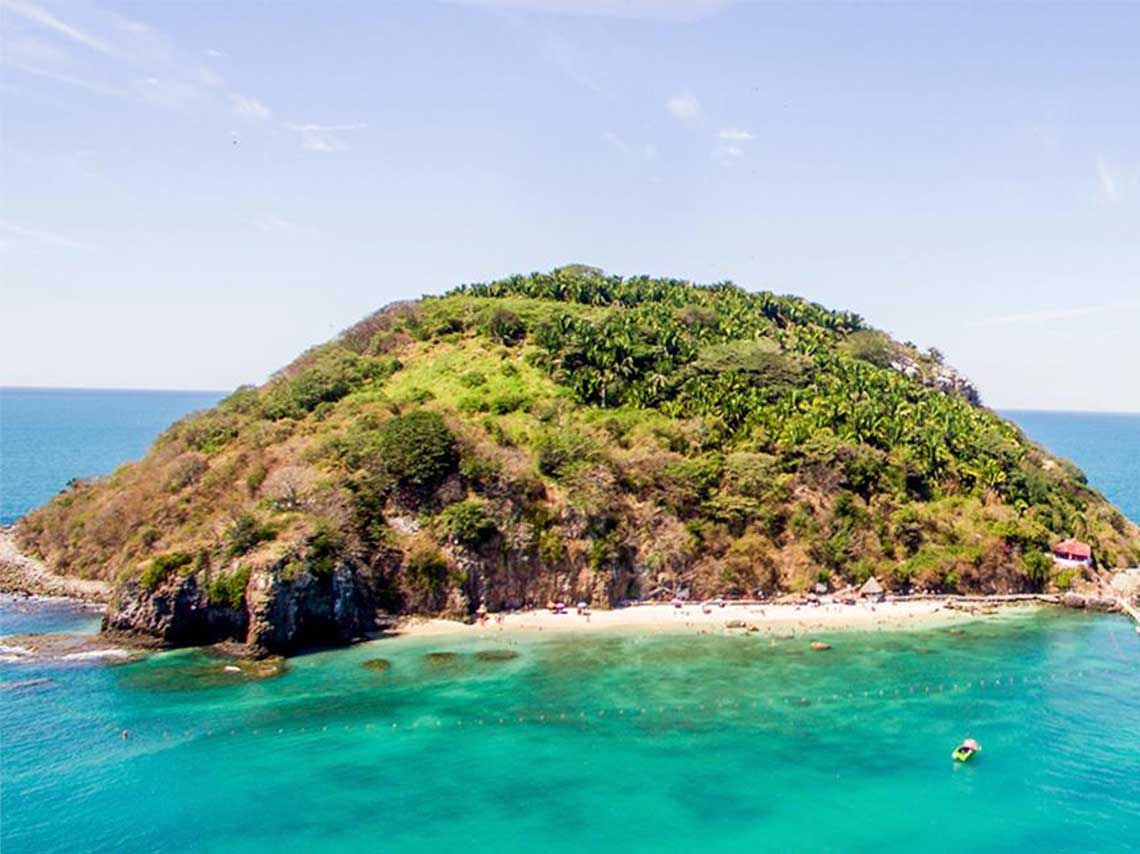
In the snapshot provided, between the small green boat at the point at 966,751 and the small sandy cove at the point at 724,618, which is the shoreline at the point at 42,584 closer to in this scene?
the small sandy cove at the point at 724,618

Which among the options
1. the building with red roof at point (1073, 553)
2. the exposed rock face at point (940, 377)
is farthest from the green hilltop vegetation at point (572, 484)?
the exposed rock face at point (940, 377)

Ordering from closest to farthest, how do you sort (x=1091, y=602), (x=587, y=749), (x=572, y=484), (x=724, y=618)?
(x=587, y=749), (x=724, y=618), (x=1091, y=602), (x=572, y=484)

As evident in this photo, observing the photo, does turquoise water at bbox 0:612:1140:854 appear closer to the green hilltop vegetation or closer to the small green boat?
the small green boat

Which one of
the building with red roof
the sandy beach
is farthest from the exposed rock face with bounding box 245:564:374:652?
the building with red roof

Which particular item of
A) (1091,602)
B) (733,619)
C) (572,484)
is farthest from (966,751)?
(572,484)

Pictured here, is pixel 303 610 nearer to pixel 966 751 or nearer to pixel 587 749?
pixel 587 749

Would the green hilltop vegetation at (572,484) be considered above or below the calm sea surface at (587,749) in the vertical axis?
above
